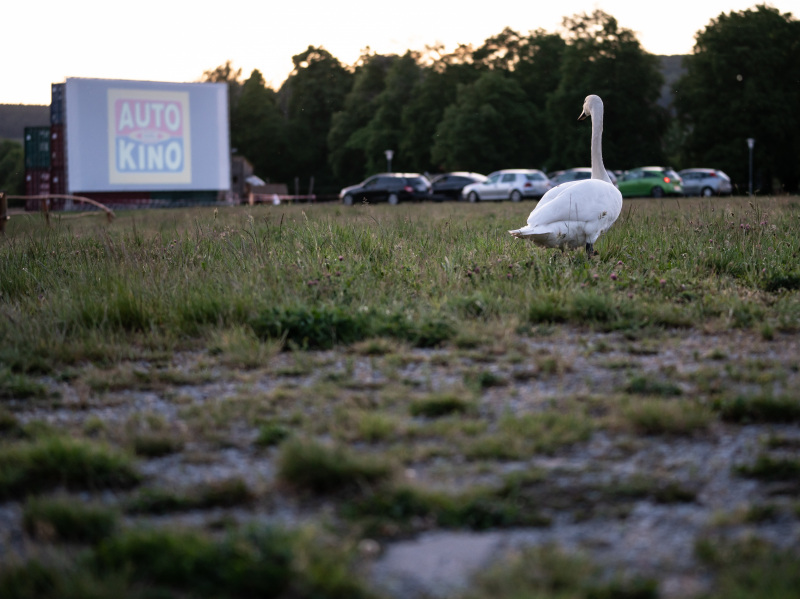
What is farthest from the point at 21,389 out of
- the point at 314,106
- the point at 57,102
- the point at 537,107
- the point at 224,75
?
the point at 224,75

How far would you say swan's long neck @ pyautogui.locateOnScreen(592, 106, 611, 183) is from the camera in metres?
8.27

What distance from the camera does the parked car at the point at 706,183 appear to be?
115 ft

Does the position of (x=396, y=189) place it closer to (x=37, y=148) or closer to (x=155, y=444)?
(x=37, y=148)

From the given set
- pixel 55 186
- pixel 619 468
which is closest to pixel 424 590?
pixel 619 468

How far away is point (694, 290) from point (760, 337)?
140 centimetres

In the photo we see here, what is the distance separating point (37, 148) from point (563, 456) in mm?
50392

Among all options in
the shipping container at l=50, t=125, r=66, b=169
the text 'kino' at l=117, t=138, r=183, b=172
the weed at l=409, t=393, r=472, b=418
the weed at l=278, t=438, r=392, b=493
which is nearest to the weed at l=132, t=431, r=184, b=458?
the weed at l=278, t=438, r=392, b=493

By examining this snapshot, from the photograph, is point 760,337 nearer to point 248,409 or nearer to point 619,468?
point 619,468

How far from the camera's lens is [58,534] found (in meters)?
2.34

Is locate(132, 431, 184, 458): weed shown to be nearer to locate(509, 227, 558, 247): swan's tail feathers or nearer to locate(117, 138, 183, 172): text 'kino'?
locate(509, 227, 558, 247): swan's tail feathers

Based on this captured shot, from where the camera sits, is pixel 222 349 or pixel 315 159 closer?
pixel 222 349

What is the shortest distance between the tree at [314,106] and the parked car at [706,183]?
40.9 meters

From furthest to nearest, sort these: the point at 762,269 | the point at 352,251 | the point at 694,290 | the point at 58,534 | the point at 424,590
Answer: the point at 352,251 → the point at 762,269 → the point at 694,290 → the point at 58,534 → the point at 424,590

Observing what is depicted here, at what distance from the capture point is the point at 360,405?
3.44 metres
